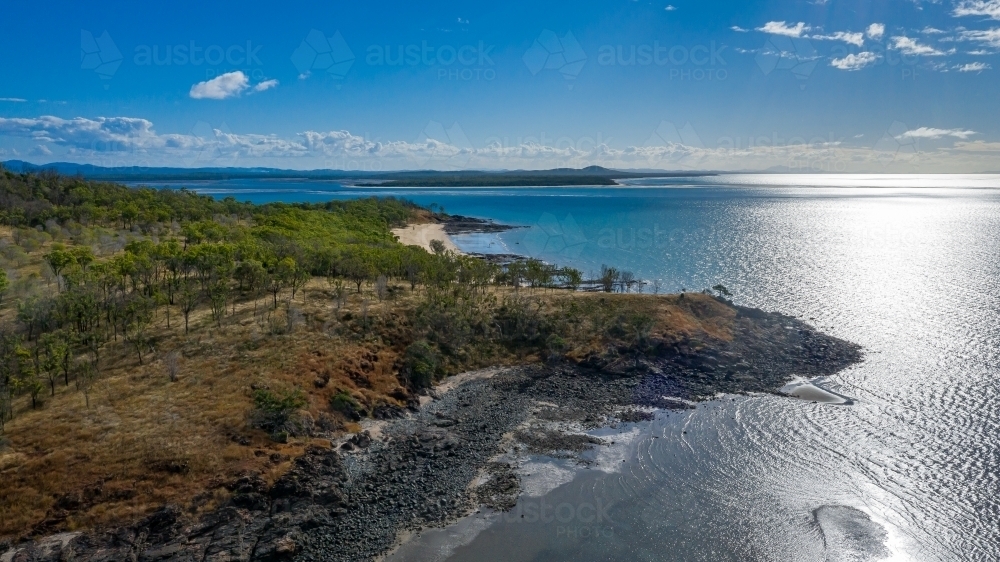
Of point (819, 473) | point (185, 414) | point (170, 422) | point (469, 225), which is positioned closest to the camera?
point (170, 422)

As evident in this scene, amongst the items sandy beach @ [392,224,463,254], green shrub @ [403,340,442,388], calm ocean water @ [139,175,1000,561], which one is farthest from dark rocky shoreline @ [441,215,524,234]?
green shrub @ [403,340,442,388]

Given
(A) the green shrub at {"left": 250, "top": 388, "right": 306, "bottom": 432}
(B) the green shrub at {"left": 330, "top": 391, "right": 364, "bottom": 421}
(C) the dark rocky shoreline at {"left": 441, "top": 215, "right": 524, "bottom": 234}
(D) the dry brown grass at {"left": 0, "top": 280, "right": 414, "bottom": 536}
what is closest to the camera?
(D) the dry brown grass at {"left": 0, "top": 280, "right": 414, "bottom": 536}

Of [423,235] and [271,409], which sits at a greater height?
[423,235]

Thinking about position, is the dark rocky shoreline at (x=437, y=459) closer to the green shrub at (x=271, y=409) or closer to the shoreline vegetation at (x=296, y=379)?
the shoreline vegetation at (x=296, y=379)

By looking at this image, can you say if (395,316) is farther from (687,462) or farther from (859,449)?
(859,449)

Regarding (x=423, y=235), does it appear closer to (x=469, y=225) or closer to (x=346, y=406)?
(x=469, y=225)

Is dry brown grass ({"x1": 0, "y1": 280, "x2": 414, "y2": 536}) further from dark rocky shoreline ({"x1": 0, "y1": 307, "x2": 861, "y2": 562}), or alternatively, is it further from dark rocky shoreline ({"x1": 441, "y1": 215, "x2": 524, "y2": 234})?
dark rocky shoreline ({"x1": 441, "y1": 215, "x2": 524, "y2": 234})

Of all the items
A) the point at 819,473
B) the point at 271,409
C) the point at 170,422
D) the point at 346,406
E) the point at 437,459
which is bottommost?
the point at 819,473

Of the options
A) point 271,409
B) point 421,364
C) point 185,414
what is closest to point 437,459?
point 271,409

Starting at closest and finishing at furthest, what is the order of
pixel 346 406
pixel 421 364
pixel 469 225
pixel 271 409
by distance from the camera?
pixel 271 409 → pixel 346 406 → pixel 421 364 → pixel 469 225
